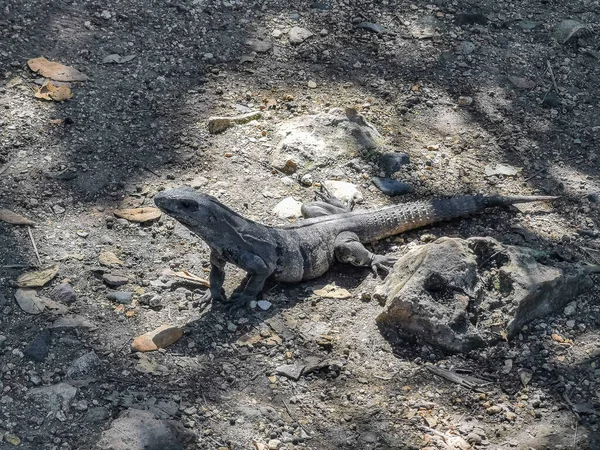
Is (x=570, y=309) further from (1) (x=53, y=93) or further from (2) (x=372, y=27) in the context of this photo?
(1) (x=53, y=93)

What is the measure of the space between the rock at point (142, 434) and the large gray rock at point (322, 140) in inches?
113

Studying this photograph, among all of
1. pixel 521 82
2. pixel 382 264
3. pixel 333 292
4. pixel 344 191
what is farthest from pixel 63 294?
pixel 521 82

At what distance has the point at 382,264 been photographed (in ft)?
20.6

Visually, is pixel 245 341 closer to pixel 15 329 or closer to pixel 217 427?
pixel 217 427

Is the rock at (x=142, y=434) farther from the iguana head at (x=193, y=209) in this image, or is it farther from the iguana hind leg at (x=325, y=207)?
the iguana hind leg at (x=325, y=207)

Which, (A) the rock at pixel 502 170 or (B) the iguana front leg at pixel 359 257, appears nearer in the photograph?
(B) the iguana front leg at pixel 359 257

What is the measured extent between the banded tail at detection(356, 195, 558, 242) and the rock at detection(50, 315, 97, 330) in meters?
2.09

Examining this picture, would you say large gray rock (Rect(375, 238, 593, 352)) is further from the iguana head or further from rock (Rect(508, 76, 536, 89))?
rock (Rect(508, 76, 536, 89))

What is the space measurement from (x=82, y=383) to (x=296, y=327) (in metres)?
1.43

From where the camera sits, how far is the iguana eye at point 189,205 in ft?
19.0

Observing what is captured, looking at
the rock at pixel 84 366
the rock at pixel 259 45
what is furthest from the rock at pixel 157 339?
the rock at pixel 259 45

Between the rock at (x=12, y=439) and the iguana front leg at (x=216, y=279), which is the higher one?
the rock at (x=12, y=439)

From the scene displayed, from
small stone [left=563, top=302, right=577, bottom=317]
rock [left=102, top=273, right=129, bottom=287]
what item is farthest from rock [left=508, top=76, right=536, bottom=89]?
rock [left=102, top=273, right=129, bottom=287]

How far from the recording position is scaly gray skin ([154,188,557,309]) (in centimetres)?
588
